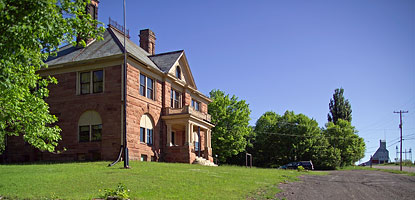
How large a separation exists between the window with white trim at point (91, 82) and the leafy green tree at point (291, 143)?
1683 inches

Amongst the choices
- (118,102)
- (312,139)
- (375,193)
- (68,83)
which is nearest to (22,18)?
(375,193)

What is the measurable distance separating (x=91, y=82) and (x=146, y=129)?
5.77 m

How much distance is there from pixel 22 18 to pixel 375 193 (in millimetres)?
15821

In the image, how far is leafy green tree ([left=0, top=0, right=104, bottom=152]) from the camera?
1155 cm

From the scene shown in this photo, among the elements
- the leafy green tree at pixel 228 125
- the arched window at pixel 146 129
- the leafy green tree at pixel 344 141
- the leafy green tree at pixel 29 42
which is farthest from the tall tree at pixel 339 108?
the leafy green tree at pixel 29 42

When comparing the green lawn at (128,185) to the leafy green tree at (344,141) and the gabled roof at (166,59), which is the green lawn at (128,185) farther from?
the leafy green tree at (344,141)

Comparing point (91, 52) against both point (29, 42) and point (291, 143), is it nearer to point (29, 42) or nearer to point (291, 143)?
point (29, 42)

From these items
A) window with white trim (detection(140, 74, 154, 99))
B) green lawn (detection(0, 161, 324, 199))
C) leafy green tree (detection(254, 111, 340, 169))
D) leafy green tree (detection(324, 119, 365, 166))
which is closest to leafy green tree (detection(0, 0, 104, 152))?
green lawn (detection(0, 161, 324, 199))

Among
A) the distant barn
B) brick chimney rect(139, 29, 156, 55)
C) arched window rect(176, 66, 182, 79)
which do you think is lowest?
the distant barn

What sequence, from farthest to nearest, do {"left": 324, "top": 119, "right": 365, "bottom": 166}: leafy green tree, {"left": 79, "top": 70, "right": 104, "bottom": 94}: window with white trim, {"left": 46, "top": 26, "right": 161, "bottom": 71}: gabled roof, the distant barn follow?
the distant barn
{"left": 324, "top": 119, "right": 365, "bottom": 166}: leafy green tree
{"left": 46, "top": 26, "right": 161, "bottom": 71}: gabled roof
{"left": 79, "top": 70, "right": 104, "bottom": 94}: window with white trim

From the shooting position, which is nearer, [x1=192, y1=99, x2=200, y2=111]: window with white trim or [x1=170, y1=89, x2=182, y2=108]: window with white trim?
[x1=170, y1=89, x2=182, y2=108]: window with white trim

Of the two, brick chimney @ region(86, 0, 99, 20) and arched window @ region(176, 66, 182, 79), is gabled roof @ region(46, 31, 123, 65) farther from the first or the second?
arched window @ region(176, 66, 182, 79)

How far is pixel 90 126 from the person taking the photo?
3064 cm

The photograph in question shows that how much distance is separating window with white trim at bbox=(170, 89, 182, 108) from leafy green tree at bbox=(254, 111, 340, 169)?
3249 centimetres
